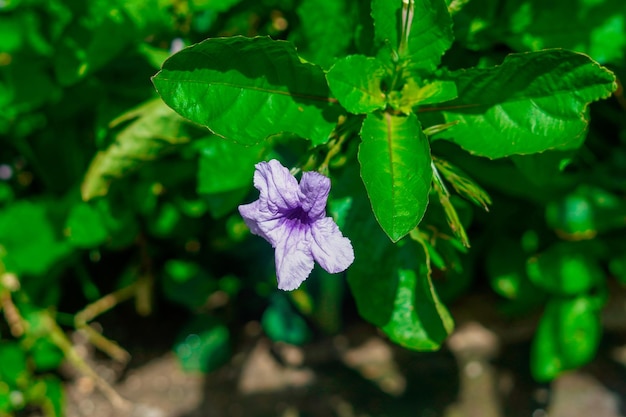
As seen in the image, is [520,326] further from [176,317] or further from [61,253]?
[61,253]

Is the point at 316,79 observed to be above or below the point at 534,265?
above

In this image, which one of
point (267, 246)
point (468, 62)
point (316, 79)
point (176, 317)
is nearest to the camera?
point (316, 79)

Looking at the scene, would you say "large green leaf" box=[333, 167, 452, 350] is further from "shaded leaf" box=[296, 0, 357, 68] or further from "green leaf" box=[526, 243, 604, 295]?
"green leaf" box=[526, 243, 604, 295]

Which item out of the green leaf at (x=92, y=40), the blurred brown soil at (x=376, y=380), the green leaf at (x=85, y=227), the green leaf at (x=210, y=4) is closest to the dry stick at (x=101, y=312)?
the blurred brown soil at (x=376, y=380)

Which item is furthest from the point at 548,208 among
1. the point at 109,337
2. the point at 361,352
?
the point at 109,337

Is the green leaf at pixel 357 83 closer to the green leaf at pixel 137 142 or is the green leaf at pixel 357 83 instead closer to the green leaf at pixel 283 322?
the green leaf at pixel 137 142

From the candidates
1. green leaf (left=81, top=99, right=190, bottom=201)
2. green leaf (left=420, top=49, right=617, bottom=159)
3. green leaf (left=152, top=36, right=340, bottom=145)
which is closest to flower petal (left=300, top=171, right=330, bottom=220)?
green leaf (left=152, top=36, right=340, bottom=145)
